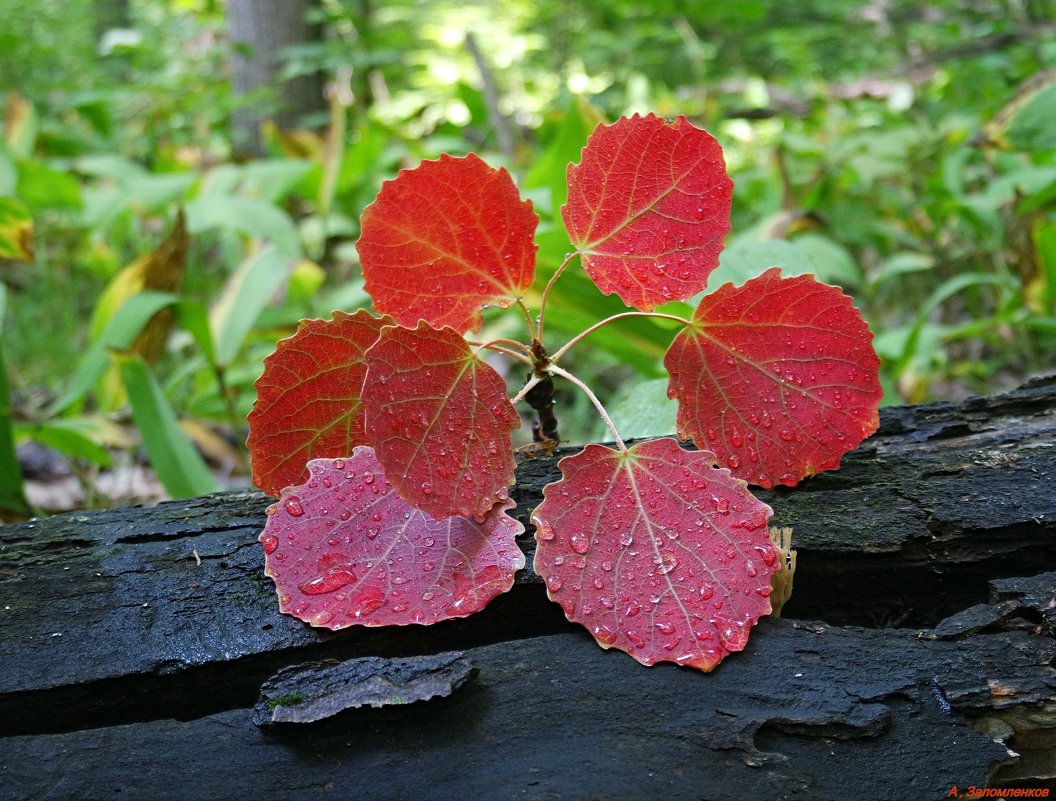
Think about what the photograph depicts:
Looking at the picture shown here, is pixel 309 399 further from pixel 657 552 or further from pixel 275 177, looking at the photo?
pixel 275 177

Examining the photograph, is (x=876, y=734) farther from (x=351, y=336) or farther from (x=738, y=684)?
(x=351, y=336)

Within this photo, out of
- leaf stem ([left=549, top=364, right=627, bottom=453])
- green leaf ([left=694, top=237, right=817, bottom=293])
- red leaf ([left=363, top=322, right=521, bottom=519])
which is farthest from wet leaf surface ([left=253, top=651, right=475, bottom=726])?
green leaf ([left=694, top=237, right=817, bottom=293])

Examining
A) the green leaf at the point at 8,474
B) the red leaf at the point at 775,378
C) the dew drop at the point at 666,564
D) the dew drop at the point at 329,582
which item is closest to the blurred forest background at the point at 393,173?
the green leaf at the point at 8,474

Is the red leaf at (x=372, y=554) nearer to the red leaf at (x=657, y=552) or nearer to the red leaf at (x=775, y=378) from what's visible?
the red leaf at (x=657, y=552)

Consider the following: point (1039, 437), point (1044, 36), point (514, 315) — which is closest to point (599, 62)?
point (1044, 36)

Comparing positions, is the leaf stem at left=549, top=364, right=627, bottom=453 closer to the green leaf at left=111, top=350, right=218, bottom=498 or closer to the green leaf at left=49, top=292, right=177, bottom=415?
the green leaf at left=111, top=350, right=218, bottom=498
